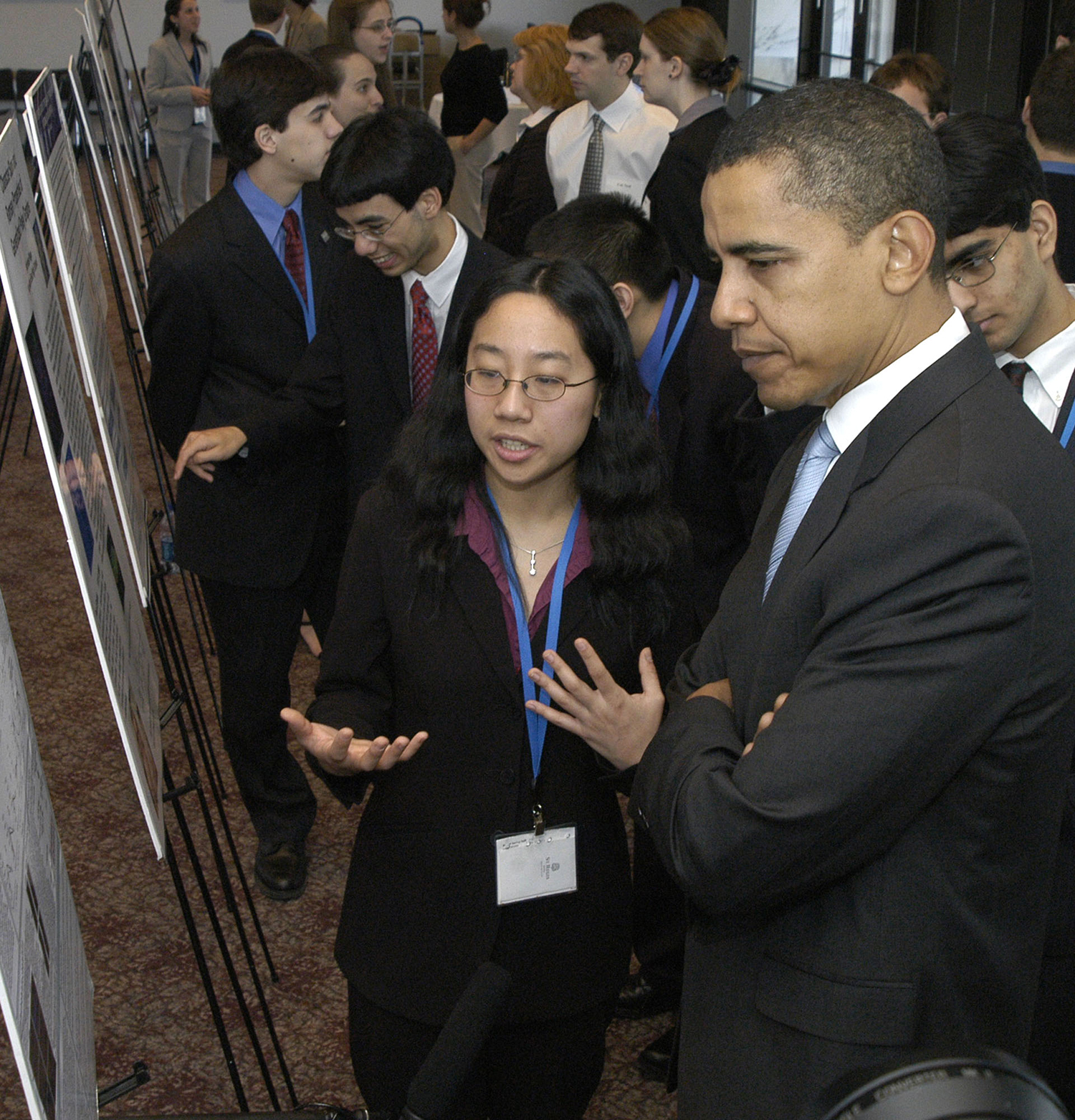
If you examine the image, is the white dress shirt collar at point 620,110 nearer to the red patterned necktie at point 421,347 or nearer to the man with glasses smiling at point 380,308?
the man with glasses smiling at point 380,308

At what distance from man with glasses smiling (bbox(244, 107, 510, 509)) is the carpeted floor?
42.0 inches

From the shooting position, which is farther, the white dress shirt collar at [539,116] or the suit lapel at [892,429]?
the white dress shirt collar at [539,116]

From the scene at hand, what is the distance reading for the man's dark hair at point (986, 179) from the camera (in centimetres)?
167

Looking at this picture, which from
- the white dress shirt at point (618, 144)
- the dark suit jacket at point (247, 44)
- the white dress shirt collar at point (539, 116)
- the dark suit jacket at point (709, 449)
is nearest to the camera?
the dark suit jacket at point (709, 449)

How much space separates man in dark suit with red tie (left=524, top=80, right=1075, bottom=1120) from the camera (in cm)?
102

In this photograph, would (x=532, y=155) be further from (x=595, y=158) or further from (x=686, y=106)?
(x=686, y=106)

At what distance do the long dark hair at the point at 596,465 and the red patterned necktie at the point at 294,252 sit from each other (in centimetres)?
122

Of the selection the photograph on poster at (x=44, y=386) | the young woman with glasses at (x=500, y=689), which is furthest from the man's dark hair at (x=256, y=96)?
the photograph on poster at (x=44, y=386)

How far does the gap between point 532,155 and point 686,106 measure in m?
0.73

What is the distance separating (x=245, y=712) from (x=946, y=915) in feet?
6.85

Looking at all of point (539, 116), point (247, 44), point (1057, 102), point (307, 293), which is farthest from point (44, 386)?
point (247, 44)

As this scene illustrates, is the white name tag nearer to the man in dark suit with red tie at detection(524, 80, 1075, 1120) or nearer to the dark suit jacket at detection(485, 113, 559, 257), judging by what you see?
the man in dark suit with red tie at detection(524, 80, 1075, 1120)

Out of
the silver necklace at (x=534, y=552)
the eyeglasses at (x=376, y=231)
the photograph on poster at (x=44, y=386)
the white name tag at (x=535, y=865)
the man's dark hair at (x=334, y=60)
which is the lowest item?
the white name tag at (x=535, y=865)

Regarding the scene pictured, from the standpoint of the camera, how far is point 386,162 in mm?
2605
